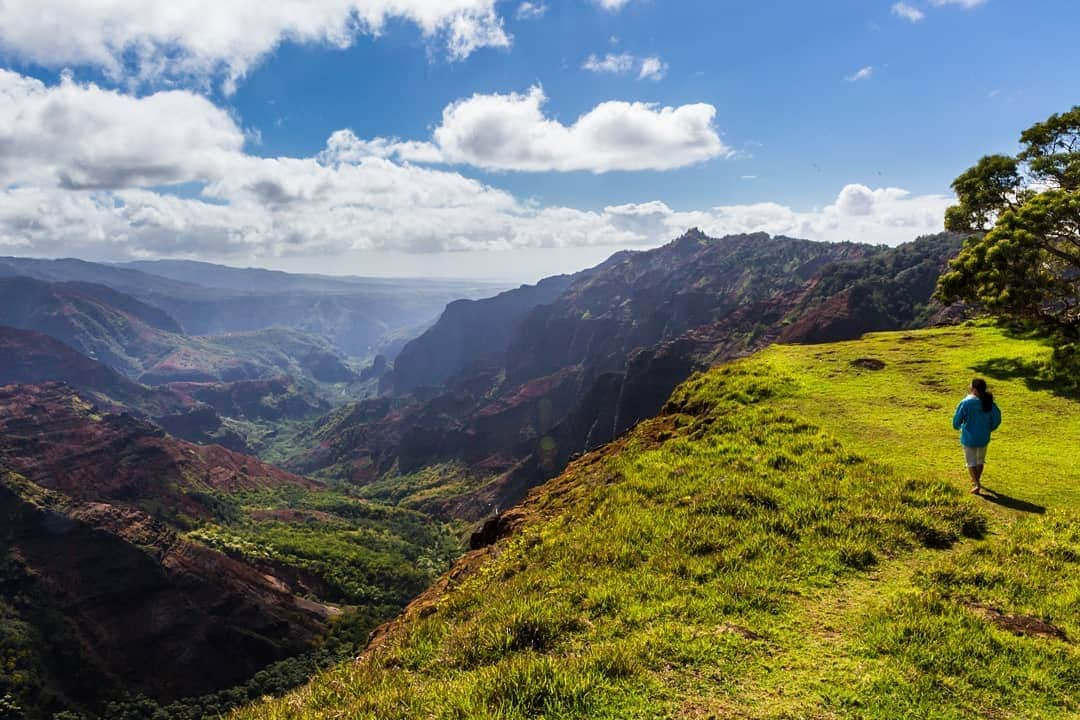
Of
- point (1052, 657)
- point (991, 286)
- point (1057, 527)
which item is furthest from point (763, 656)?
point (991, 286)

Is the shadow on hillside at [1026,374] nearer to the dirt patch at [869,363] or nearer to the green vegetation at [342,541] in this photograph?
the dirt patch at [869,363]

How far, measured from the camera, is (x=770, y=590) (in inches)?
344

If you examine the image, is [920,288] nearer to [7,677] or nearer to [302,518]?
[302,518]

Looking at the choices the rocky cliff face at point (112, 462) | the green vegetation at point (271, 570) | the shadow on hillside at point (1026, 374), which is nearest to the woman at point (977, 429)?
the shadow on hillside at point (1026, 374)

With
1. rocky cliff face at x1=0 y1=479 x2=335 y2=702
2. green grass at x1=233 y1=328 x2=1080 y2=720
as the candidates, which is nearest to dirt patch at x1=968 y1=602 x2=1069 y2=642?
green grass at x1=233 y1=328 x2=1080 y2=720

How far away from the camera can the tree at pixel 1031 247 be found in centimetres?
2030

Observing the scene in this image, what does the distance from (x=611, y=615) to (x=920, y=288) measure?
649 feet

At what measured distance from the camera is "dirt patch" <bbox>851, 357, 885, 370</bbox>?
2038 centimetres

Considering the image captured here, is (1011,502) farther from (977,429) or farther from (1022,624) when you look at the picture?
(1022,624)

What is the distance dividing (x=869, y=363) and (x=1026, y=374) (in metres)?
4.71

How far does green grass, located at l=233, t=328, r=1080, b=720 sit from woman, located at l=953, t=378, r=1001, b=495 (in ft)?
1.77

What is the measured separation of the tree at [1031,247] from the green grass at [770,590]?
7.22m

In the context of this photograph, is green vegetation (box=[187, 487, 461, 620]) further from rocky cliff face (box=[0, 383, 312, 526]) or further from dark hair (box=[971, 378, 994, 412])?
dark hair (box=[971, 378, 994, 412])

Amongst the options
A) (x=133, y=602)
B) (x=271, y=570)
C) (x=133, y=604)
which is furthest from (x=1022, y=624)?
(x=271, y=570)
